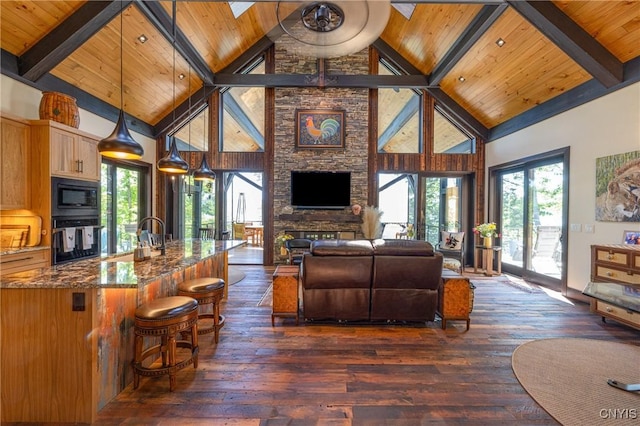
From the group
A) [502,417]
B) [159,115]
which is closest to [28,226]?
[159,115]

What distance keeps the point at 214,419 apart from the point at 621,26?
572 centimetres

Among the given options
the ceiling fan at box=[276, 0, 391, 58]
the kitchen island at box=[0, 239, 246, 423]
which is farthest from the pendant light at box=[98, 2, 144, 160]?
the ceiling fan at box=[276, 0, 391, 58]

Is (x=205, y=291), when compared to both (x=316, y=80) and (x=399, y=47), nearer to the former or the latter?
(x=316, y=80)

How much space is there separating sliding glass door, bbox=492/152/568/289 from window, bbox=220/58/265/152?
563 cm

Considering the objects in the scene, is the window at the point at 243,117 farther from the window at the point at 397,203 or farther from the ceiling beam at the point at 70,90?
the window at the point at 397,203

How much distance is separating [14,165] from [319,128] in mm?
5091

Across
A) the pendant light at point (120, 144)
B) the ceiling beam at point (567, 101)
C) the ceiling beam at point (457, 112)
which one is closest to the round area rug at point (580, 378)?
the pendant light at point (120, 144)

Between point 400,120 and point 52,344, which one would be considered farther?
point 400,120

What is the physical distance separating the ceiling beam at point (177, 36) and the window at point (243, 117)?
756 millimetres

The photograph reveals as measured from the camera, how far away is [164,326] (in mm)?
1997

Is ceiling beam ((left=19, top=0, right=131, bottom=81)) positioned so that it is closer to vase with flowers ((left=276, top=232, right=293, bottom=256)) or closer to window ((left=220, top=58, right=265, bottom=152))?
window ((left=220, top=58, right=265, bottom=152))

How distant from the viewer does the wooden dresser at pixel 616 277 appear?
249 cm

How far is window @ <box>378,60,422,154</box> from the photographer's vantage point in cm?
678

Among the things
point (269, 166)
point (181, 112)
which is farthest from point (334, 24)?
point (181, 112)
